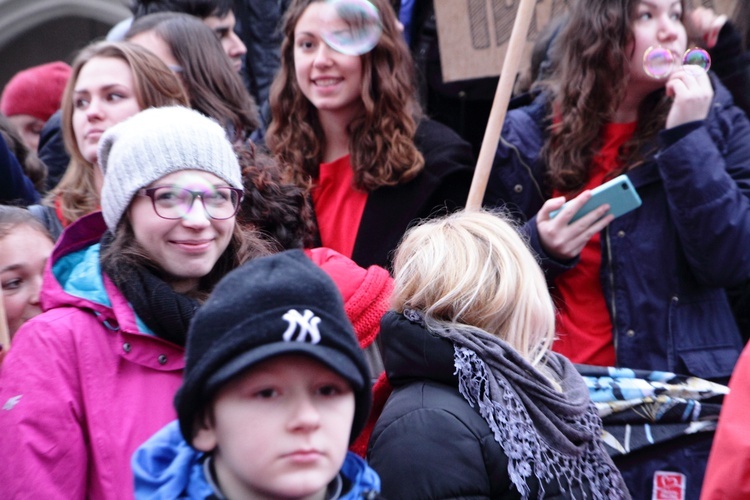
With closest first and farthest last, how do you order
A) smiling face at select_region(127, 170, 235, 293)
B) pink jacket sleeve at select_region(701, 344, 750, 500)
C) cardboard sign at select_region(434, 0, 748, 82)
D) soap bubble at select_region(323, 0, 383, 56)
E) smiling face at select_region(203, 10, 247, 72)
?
pink jacket sleeve at select_region(701, 344, 750, 500)
smiling face at select_region(127, 170, 235, 293)
soap bubble at select_region(323, 0, 383, 56)
cardboard sign at select_region(434, 0, 748, 82)
smiling face at select_region(203, 10, 247, 72)

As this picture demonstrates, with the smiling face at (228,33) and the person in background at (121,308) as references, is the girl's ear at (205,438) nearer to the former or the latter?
the person in background at (121,308)

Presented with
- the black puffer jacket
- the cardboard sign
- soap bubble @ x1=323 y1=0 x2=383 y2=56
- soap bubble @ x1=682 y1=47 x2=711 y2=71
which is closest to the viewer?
the black puffer jacket

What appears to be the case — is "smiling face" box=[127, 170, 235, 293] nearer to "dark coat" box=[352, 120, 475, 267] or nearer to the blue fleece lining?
the blue fleece lining

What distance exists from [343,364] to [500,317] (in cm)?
80

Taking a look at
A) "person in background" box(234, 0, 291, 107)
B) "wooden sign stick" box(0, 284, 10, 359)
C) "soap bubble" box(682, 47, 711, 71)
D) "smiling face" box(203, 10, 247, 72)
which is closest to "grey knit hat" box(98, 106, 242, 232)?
"wooden sign stick" box(0, 284, 10, 359)

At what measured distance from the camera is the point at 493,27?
15.8ft

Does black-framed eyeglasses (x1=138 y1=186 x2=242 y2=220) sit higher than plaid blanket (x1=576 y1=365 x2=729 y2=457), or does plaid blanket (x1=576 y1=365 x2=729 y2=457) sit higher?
black-framed eyeglasses (x1=138 y1=186 x2=242 y2=220)

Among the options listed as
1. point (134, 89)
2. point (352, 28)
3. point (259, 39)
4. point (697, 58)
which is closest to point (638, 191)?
point (697, 58)

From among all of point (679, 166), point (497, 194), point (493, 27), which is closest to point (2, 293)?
point (497, 194)

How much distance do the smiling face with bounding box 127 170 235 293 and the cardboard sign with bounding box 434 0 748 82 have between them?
215 cm

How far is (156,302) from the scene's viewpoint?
267 centimetres

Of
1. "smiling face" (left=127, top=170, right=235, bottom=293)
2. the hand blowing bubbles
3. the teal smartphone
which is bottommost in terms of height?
the teal smartphone

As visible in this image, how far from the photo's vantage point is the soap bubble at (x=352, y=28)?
3.95 meters

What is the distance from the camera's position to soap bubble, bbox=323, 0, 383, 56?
395cm
